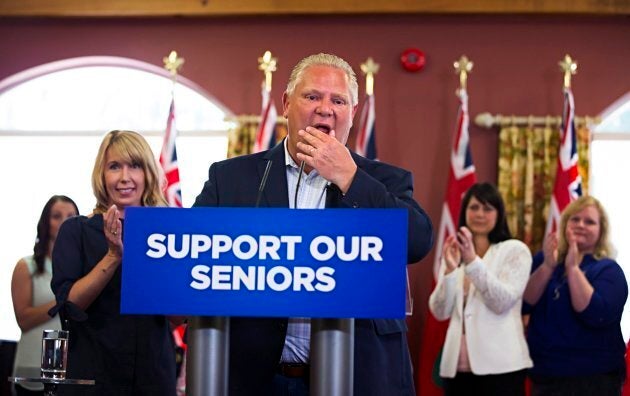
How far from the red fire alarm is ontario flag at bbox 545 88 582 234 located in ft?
2.87

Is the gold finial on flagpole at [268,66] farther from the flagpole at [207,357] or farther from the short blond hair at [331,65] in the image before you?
the flagpole at [207,357]

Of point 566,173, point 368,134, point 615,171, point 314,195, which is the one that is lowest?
point 314,195

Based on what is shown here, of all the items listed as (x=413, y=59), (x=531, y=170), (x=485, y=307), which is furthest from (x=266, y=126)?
(x=485, y=307)

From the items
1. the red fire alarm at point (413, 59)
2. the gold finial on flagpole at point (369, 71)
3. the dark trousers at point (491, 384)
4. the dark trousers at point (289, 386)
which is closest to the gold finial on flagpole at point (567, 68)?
the red fire alarm at point (413, 59)

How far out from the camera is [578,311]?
405 centimetres

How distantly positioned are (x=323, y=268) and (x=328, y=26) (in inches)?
172

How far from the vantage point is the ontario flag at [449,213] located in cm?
525

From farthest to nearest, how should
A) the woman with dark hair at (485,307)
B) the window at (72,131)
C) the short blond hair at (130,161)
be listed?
1. the window at (72,131)
2. the woman with dark hair at (485,307)
3. the short blond hair at (130,161)

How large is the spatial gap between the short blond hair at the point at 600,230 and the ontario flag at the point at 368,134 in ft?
4.73

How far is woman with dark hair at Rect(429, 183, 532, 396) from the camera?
408cm

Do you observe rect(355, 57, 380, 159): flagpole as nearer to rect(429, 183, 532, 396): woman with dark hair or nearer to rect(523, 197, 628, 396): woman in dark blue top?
rect(429, 183, 532, 396): woman with dark hair

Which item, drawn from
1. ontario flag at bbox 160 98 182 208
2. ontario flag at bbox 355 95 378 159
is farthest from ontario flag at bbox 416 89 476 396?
ontario flag at bbox 160 98 182 208

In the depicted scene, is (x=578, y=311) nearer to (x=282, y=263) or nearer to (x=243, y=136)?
(x=243, y=136)

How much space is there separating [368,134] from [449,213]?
0.66 meters
